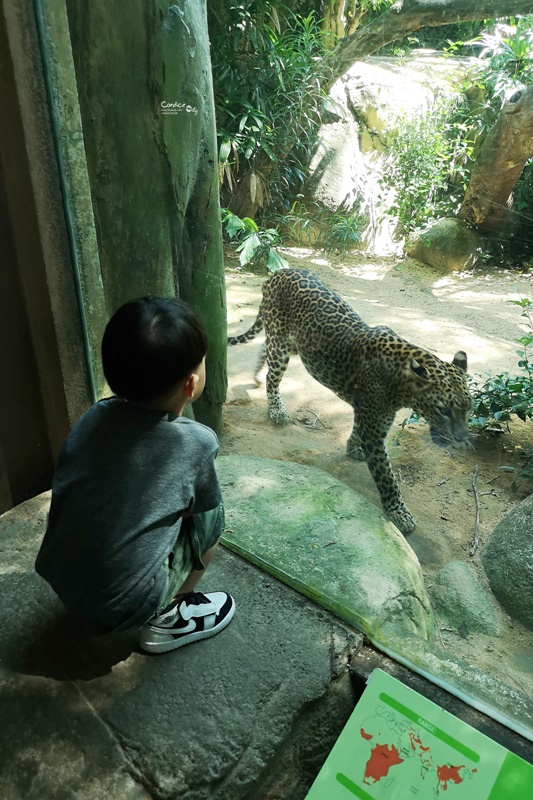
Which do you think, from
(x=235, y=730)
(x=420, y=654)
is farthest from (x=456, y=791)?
(x=235, y=730)

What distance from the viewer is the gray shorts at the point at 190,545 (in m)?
1.31

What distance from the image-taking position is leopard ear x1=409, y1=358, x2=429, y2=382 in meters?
2.37

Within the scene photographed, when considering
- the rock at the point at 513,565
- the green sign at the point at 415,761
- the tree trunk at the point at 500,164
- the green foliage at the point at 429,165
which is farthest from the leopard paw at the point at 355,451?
the green sign at the point at 415,761

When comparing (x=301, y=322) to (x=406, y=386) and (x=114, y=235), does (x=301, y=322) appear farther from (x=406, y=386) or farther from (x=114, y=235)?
(x=114, y=235)

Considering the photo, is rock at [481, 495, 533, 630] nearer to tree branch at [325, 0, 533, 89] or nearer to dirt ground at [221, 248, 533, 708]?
dirt ground at [221, 248, 533, 708]

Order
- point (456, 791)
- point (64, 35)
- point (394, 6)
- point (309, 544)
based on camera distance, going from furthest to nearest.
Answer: point (394, 6) < point (309, 544) < point (64, 35) < point (456, 791)

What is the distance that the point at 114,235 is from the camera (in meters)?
1.93

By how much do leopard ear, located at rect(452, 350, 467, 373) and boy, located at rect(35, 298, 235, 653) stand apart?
1.49 metres

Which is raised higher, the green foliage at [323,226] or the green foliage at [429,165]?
the green foliage at [429,165]

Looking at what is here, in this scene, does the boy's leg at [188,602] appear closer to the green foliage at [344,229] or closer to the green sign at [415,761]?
the green sign at [415,761]

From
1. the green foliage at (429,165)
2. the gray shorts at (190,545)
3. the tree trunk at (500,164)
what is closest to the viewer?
the gray shorts at (190,545)

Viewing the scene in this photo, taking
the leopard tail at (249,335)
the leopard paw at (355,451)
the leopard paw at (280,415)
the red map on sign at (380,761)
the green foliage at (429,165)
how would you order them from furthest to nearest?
the leopard tail at (249,335) < the leopard paw at (280,415) < the leopard paw at (355,451) < the green foliage at (429,165) < the red map on sign at (380,761)

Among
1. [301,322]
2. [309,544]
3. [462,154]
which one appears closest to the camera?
[309,544]

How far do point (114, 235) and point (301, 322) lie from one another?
1.32 metres
